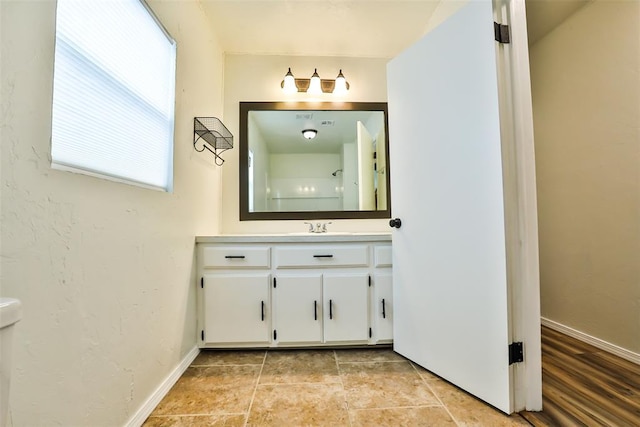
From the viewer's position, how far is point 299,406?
1240 mm

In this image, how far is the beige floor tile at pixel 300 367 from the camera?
1.46 metres

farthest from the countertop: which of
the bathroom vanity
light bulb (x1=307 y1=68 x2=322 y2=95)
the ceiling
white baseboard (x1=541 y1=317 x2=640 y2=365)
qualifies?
the ceiling

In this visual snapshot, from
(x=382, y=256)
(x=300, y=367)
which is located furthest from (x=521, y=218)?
(x=300, y=367)

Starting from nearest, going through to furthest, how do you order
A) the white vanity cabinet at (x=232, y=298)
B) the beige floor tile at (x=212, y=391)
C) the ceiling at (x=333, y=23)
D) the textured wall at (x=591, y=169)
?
the beige floor tile at (x=212, y=391)
the textured wall at (x=591, y=169)
the white vanity cabinet at (x=232, y=298)
the ceiling at (x=333, y=23)

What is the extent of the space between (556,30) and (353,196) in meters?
1.99

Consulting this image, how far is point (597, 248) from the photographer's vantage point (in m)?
1.76

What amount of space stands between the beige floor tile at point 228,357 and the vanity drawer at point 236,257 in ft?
1.93

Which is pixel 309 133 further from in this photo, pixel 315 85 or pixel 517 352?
pixel 517 352

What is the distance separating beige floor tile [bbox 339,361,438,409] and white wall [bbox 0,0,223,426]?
0.98m

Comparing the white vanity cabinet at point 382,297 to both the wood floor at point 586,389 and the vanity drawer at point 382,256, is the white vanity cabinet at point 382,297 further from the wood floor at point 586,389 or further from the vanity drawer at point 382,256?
the wood floor at point 586,389

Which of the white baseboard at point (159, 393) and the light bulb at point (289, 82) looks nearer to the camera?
the white baseboard at point (159, 393)

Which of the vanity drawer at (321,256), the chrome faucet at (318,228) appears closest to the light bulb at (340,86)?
the chrome faucet at (318,228)

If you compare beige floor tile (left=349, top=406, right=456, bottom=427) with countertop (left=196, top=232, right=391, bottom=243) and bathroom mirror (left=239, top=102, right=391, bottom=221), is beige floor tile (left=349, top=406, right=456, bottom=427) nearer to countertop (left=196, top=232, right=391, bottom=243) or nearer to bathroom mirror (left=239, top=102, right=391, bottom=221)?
countertop (left=196, top=232, right=391, bottom=243)

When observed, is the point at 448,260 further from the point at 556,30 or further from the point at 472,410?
the point at 556,30
